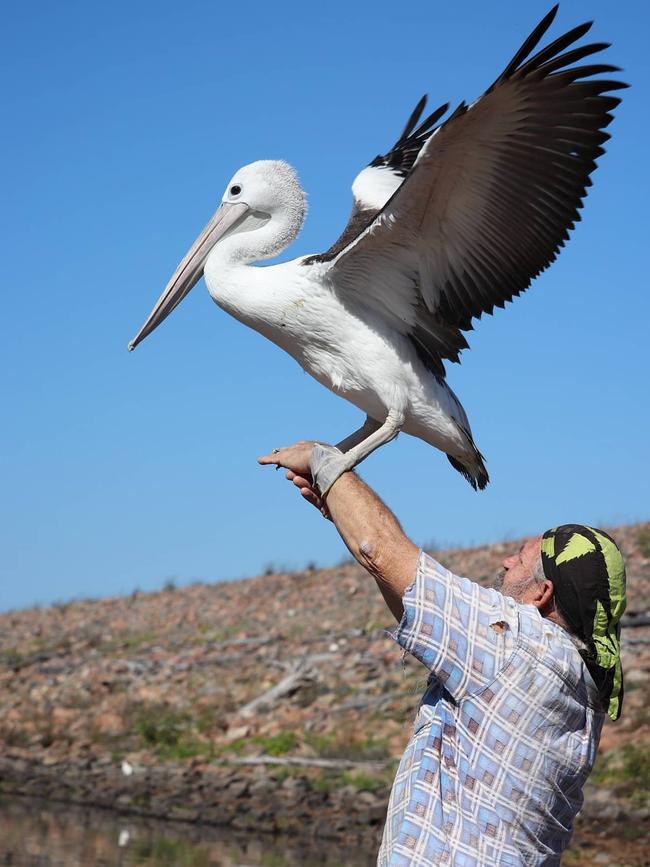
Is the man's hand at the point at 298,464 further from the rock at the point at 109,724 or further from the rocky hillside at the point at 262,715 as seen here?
the rock at the point at 109,724

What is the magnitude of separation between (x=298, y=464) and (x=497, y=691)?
1.03 m

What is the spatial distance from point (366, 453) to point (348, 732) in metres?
8.46

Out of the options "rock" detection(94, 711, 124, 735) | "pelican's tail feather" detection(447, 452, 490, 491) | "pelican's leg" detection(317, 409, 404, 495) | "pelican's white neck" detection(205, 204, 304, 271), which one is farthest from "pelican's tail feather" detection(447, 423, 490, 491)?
"rock" detection(94, 711, 124, 735)

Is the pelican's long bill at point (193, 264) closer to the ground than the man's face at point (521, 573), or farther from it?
farther from it

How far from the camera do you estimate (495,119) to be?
455 centimetres

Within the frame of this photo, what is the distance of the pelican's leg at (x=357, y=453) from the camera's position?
11.1 ft

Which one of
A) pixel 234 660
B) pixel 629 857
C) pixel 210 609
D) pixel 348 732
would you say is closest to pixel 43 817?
pixel 348 732

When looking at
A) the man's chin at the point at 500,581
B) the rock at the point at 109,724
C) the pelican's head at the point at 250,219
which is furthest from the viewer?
the rock at the point at 109,724

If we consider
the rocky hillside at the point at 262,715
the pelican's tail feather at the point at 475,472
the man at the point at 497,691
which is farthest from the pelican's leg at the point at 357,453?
the rocky hillside at the point at 262,715

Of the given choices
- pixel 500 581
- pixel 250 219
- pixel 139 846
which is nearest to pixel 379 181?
pixel 250 219

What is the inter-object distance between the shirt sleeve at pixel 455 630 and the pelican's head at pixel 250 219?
255cm

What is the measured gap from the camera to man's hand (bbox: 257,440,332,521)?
3631mm

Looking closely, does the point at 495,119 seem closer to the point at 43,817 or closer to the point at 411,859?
the point at 411,859

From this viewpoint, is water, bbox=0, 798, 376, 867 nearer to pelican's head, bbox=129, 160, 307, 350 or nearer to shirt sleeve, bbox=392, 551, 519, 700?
pelican's head, bbox=129, 160, 307, 350
